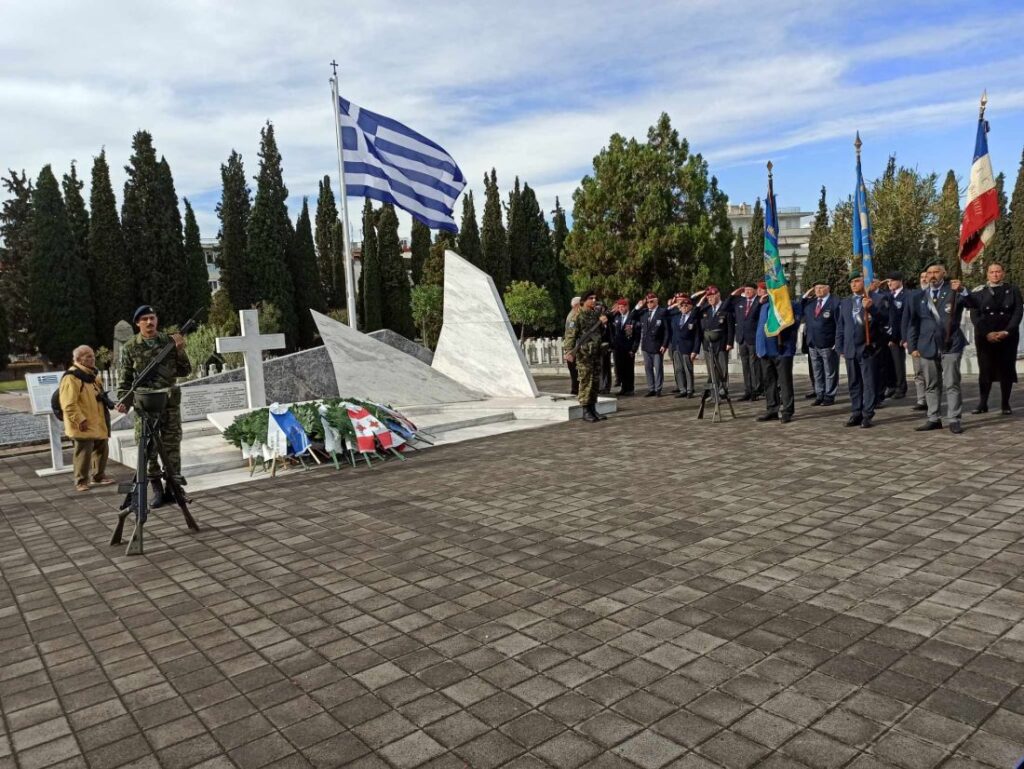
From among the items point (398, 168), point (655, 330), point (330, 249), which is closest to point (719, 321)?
point (655, 330)

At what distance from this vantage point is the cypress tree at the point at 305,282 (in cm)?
3609

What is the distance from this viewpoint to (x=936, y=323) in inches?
299

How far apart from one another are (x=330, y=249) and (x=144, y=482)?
40.2 metres

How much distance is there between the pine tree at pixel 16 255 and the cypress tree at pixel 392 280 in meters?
17.5

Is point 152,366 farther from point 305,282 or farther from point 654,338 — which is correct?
point 305,282

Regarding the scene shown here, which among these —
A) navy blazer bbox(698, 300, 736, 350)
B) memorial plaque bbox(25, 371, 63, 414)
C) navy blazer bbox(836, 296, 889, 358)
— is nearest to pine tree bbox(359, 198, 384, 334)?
navy blazer bbox(698, 300, 736, 350)

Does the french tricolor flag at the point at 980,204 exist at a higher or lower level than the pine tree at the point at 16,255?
lower

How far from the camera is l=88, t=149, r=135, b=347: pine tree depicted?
3088cm

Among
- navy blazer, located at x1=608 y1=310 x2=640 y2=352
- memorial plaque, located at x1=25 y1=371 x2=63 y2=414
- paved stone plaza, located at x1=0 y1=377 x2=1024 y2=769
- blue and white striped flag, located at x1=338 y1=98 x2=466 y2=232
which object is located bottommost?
paved stone plaza, located at x1=0 y1=377 x2=1024 y2=769

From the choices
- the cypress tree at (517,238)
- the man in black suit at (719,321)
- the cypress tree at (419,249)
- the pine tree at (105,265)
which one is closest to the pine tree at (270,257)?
the pine tree at (105,265)

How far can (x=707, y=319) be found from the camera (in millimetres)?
11742

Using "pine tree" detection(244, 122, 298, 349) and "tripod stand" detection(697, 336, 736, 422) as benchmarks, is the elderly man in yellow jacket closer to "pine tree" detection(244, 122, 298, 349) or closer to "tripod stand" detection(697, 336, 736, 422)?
"tripod stand" detection(697, 336, 736, 422)

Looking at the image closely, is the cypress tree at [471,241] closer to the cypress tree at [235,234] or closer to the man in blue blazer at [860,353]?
the cypress tree at [235,234]

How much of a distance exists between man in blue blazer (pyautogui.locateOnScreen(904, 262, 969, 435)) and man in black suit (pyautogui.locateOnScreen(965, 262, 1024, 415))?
2.51 feet
